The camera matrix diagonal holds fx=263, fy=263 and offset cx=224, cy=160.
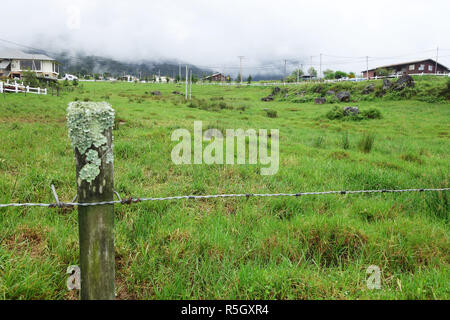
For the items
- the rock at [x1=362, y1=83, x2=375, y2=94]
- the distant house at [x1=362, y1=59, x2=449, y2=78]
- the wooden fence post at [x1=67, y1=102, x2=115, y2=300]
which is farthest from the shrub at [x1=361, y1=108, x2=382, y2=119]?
the distant house at [x1=362, y1=59, x2=449, y2=78]

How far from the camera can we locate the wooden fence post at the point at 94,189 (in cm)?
176

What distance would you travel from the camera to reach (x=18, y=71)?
61.5 m

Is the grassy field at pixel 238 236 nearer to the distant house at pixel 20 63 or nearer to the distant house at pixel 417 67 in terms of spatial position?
the distant house at pixel 20 63

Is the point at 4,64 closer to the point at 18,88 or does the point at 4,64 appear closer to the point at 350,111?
the point at 18,88

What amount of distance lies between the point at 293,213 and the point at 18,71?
78660mm

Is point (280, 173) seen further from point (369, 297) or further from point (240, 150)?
point (369, 297)

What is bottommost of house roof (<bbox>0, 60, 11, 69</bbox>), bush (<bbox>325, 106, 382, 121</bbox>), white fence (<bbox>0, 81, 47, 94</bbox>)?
bush (<bbox>325, 106, 382, 121</bbox>)

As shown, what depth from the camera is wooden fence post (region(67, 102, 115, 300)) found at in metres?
1.76

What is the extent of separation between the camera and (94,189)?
1.82 m

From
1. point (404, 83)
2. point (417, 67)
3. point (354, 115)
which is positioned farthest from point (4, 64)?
point (417, 67)

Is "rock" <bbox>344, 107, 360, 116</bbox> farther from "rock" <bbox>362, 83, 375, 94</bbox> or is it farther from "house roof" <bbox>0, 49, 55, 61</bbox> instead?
"house roof" <bbox>0, 49, 55, 61</bbox>

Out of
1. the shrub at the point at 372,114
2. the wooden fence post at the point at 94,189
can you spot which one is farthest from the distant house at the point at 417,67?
the wooden fence post at the point at 94,189

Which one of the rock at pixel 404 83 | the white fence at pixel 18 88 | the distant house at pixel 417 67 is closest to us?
the white fence at pixel 18 88

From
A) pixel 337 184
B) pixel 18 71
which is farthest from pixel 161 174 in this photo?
pixel 18 71
